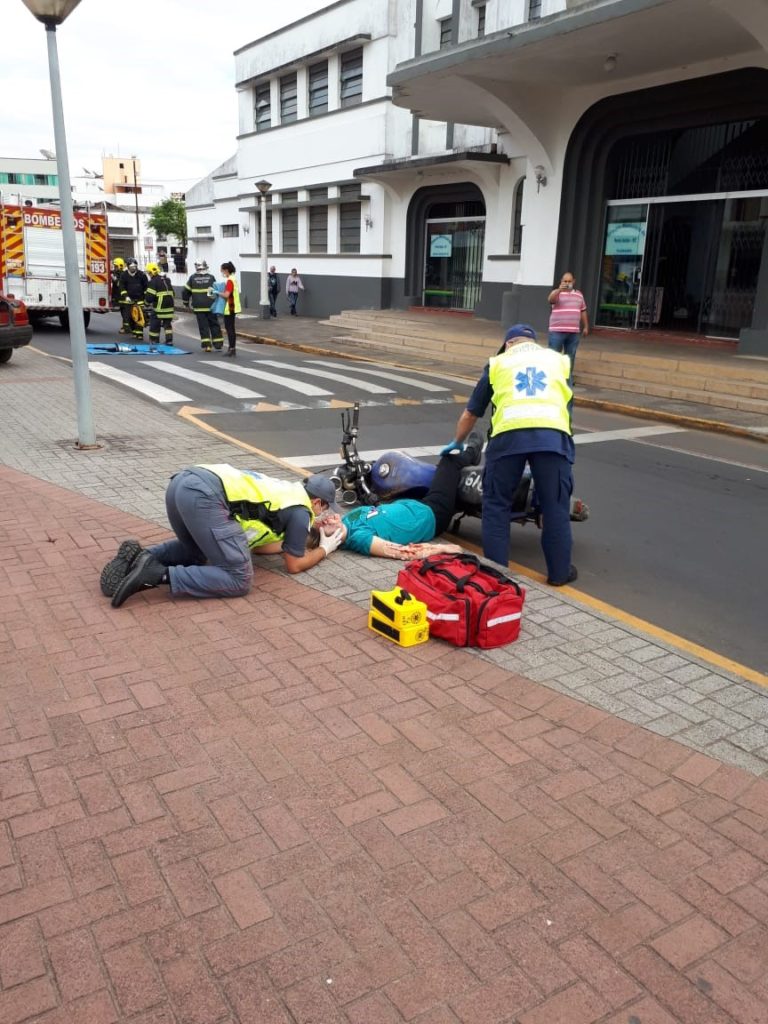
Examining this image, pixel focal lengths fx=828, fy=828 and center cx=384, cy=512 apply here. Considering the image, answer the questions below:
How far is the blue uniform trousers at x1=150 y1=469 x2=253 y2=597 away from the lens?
469cm

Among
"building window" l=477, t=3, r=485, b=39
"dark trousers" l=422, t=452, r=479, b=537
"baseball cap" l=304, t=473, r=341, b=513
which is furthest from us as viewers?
"building window" l=477, t=3, r=485, b=39

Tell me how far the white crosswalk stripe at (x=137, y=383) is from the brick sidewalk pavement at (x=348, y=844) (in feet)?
27.4

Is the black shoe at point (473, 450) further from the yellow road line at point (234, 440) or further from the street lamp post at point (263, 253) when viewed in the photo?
the street lamp post at point (263, 253)

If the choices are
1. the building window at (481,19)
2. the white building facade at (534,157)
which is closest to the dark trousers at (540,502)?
the white building facade at (534,157)

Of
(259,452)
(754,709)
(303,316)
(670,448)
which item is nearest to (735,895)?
(754,709)

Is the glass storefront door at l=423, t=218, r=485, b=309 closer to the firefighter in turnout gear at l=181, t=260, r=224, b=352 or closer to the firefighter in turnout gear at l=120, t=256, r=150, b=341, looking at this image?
the firefighter in turnout gear at l=181, t=260, r=224, b=352

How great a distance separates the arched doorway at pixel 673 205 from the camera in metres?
15.7

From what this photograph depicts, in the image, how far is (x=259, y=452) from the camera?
29.1 ft

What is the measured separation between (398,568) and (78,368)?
4.46m

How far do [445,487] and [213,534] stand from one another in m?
2.08

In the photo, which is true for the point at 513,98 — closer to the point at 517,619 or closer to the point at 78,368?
the point at 78,368

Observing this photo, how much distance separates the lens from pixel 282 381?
47.8ft

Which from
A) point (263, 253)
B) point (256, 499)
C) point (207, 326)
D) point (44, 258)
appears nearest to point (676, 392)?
point (207, 326)

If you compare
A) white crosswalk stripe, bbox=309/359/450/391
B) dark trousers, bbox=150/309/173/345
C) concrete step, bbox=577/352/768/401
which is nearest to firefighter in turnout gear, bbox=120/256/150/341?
dark trousers, bbox=150/309/173/345
